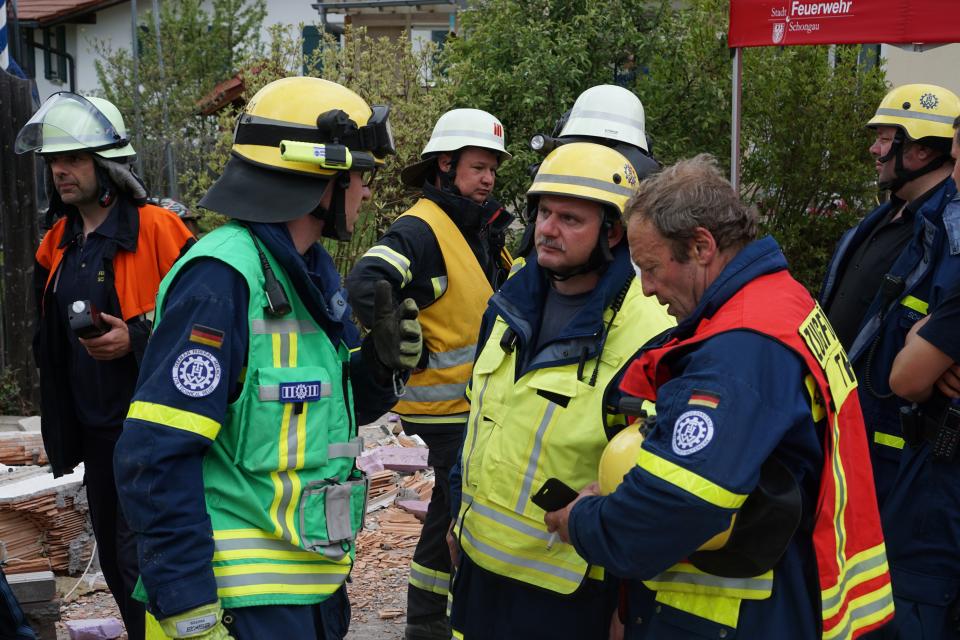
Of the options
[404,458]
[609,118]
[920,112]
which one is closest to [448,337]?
[609,118]

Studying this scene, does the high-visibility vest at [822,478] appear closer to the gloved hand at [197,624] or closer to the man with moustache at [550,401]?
the man with moustache at [550,401]

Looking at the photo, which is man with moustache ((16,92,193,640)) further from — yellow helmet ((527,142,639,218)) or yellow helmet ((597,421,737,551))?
yellow helmet ((597,421,737,551))

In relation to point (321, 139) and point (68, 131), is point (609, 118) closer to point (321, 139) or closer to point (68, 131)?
point (68, 131)

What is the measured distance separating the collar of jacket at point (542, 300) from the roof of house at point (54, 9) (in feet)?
112

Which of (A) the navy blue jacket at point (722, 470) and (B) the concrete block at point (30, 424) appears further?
(B) the concrete block at point (30, 424)

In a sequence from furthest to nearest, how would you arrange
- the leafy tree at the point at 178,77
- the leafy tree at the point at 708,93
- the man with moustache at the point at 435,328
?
the leafy tree at the point at 178,77 < the leafy tree at the point at 708,93 < the man with moustache at the point at 435,328

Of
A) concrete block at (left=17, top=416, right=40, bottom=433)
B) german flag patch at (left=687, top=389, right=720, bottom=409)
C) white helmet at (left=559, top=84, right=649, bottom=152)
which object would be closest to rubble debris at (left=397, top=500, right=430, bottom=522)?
white helmet at (left=559, top=84, right=649, bottom=152)

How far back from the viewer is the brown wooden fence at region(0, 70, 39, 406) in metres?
7.84

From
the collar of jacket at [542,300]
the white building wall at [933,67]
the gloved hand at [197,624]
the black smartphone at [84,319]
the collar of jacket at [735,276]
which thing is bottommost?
the gloved hand at [197,624]

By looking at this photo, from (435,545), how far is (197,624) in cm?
250

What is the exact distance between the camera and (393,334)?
3.12m

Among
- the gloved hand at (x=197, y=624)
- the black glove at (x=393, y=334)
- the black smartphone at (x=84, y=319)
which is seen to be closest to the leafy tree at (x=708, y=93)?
the black smartphone at (x=84, y=319)

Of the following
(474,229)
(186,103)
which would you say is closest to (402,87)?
(474,229)

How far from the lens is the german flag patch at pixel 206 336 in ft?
8.16
